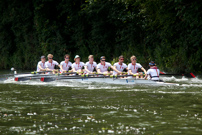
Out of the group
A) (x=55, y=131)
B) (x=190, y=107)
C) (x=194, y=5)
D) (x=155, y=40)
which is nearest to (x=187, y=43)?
(x=194, y=5)

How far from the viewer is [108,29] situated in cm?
3484

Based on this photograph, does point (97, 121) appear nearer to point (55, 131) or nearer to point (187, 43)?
point (55, 131)

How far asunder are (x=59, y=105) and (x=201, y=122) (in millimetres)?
4810

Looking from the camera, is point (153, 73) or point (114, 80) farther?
point (114, 80)

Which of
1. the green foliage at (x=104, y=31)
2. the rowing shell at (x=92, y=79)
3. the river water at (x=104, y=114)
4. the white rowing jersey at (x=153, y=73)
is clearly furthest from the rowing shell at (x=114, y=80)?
the green foliage at (x=104, y=31)

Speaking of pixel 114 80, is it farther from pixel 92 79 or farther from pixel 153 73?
pixel 153 73

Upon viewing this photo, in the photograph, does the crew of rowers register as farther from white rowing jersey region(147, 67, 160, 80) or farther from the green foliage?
the green foliage

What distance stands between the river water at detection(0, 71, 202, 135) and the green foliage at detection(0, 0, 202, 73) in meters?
10.8

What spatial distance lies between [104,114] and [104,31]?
2464 cm

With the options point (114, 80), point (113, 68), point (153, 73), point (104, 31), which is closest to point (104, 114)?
point (153, 73)

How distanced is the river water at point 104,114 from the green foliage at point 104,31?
10.8 metres

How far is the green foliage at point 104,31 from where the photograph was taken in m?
25.6

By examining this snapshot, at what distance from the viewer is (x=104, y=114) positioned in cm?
1068

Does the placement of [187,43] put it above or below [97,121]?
above
